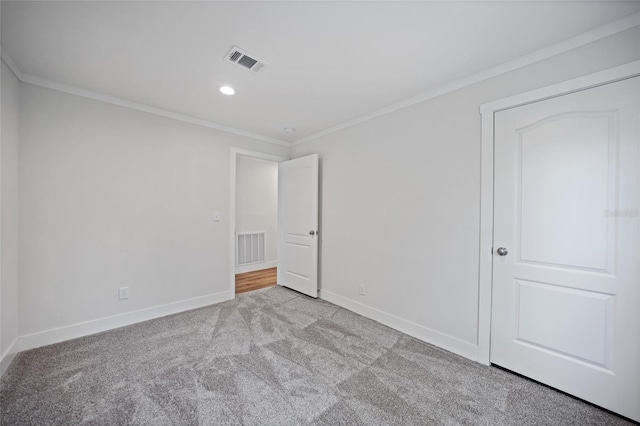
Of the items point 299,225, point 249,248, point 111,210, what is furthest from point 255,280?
point 111,210

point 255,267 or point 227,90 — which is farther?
point 255,267

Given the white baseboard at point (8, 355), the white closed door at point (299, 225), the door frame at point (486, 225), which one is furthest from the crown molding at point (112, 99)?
the door frame at point (486, 225)

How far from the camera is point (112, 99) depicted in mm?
2510

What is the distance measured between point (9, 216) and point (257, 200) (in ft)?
11.6

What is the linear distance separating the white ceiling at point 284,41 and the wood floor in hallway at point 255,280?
111 inches

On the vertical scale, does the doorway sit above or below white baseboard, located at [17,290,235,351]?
above

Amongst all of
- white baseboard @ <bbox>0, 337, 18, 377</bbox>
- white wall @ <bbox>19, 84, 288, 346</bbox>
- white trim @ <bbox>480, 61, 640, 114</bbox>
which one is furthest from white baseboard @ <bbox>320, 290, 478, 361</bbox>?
white baseboard @ <bbox>0, 337, 18, 377</bbox>

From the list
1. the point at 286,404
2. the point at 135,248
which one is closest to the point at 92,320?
the point at 135,248

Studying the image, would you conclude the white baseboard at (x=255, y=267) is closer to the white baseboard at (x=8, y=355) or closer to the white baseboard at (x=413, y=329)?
the white baseboard at (x=413, y=329)

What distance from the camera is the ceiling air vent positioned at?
179cm

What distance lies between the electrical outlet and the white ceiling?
2.02 metres

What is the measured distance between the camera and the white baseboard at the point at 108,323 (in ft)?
7.03

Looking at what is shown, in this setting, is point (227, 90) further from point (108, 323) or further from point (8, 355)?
point (8, 355)

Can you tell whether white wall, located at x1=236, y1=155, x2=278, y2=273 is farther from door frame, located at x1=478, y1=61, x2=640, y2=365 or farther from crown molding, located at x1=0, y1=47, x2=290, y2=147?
door frame, located at x1=478, y1=61, x2=640, y2=365
